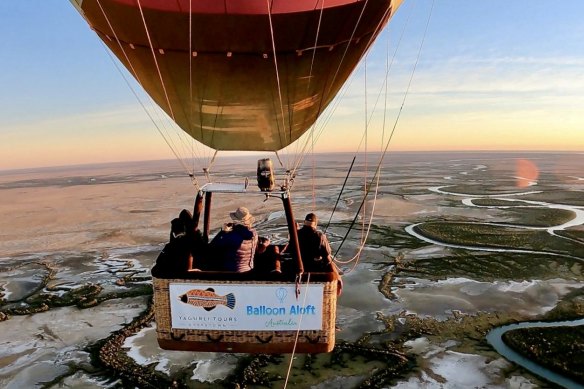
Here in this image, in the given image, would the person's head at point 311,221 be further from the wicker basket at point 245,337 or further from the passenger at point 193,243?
the passenger at point 193,243

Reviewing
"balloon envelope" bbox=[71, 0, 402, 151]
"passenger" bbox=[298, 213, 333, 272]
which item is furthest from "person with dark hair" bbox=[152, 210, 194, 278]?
"balloon envelope" bbox=[71, 0, 402, 151]

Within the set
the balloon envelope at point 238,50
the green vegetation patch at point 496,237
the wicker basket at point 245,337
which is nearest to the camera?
the wicker basket at point 245,337

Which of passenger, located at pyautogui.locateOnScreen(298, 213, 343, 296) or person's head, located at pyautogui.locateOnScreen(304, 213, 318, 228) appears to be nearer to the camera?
passenger, located at pyautogui.locateOnScreen(298, 213, 343, 296)

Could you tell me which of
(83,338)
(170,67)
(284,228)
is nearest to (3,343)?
(83,338)

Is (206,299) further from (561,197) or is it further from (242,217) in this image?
(561,197)

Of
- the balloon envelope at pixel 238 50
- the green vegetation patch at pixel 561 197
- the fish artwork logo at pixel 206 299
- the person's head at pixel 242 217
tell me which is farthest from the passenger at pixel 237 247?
the green vegetation patch at pixel 561 197

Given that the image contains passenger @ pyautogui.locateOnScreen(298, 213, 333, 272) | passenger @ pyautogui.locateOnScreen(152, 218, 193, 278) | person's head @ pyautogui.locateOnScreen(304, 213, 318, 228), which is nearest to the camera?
passenger @ pyautogui.locateOnScreen(152, 218, 193, 278)

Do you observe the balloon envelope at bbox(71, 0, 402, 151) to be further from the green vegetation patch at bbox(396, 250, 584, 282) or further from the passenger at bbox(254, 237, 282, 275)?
the green vegetation patch at bbox(396, 250, 584, 282)
